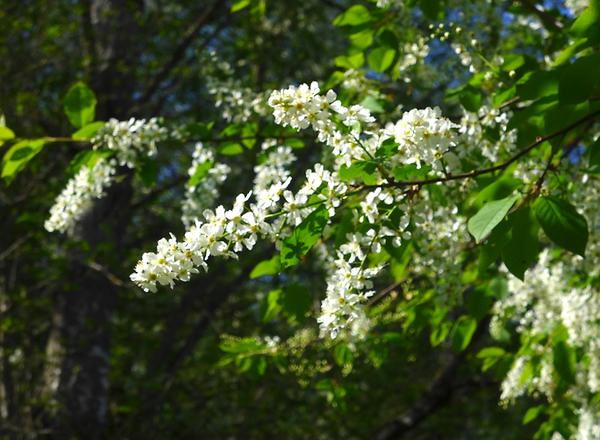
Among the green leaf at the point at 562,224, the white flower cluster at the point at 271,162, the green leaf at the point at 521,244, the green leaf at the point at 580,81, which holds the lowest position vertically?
the white flower cluster at the point at 271,162

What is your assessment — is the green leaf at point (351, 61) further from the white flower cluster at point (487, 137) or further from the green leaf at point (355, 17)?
the white flower cluster at point (487, 137)

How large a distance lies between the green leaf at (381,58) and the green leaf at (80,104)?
4.09ft

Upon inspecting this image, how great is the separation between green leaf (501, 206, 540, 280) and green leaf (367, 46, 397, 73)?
5.12ft

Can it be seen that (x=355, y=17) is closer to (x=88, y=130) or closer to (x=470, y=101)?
(x=470, y=101)

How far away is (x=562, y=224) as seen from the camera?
1786 mm

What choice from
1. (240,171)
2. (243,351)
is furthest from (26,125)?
(243,351)

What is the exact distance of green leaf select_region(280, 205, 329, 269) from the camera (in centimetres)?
182

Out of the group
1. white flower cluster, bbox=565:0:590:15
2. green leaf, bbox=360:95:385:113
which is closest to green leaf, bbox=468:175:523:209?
green leaf, bbox=360:95:385:113

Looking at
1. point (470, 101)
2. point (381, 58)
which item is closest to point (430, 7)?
point (381, 58)

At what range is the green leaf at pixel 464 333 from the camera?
3344 millimetres

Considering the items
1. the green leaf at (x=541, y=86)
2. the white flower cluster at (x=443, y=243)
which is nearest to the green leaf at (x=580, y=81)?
the green leaf at (x=541, y=86)

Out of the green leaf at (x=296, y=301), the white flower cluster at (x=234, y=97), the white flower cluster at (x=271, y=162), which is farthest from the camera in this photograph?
the white flower cluster at (x=234, y=97)

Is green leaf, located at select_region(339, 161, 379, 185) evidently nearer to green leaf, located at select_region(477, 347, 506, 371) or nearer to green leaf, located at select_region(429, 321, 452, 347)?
green leaf, located at select_region(429, 321, 452, 347)

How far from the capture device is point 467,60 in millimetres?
3080
